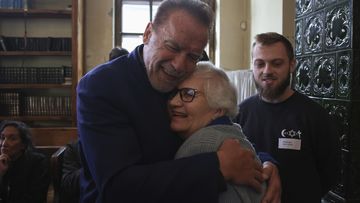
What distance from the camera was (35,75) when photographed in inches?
190

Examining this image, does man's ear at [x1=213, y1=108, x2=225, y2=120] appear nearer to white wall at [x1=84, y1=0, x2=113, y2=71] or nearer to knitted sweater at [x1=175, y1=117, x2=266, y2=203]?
knitted sweater at [x1=175, y1=117, x2=266, y2=203]

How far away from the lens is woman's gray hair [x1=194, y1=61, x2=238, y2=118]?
1156 mm

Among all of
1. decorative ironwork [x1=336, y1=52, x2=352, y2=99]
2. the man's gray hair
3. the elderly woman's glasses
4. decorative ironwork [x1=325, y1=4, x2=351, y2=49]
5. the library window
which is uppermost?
the library window

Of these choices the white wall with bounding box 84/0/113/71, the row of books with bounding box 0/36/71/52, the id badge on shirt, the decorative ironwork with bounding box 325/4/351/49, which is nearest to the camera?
the id badge on shirt

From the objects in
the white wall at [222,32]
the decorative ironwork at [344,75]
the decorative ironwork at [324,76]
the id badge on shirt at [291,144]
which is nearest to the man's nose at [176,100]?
the id badge on shirt at [291,144]

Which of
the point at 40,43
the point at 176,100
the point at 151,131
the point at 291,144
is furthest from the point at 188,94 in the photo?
the point at 40,43

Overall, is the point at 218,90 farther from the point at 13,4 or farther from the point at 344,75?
the point at 13,4

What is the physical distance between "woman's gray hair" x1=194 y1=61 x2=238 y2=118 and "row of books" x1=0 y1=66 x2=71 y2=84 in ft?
12.9

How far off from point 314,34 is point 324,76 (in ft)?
1.03

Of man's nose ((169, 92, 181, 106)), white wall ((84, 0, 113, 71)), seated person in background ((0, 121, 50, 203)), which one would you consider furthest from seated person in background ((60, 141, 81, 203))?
white wall ((84, 0, 113, 71))

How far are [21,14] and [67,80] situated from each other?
1004mm

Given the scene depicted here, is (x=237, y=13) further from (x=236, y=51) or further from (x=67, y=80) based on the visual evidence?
(x=67, y=80)

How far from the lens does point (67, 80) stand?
15.9 ft

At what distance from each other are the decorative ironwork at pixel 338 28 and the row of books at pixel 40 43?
11.0ft
